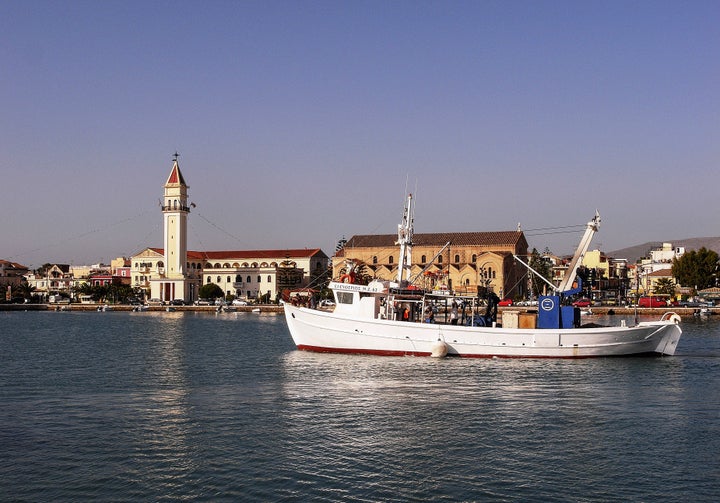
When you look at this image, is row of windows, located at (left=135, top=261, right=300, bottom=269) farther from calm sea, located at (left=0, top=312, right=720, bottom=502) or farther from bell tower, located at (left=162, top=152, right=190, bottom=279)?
calm sea, located at (left=0, top=312, right=720, bottom=502)

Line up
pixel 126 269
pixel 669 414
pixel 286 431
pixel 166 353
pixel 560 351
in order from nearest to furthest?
pixel 286 431
pixel 669 414
pixel 560 351
pixel 166 353
pixel 126 269

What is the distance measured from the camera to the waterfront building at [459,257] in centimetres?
12331

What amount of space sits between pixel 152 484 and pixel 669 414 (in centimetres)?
1647

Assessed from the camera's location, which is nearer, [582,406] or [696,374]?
[582,406]

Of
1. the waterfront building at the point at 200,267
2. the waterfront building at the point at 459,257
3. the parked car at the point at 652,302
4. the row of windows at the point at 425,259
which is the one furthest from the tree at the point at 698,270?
the waterfront building at the point at 200,267

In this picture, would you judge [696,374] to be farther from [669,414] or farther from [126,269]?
[126,269]

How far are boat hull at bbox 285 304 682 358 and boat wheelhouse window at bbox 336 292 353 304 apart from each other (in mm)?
964

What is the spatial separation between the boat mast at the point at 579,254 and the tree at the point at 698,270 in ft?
272

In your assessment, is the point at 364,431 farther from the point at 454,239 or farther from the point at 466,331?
the point at 454,239

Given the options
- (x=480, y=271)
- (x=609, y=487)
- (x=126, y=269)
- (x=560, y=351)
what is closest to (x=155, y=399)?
(x=609, y=487)

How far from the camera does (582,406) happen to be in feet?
86.7

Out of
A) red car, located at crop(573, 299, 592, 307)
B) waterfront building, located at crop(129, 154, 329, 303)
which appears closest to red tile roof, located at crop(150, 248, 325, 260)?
waterfront building, located at crop(129, 154, 329, 303)

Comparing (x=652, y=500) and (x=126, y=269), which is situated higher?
(x=126, y=269)

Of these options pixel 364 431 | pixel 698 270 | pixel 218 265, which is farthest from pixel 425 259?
pixel 364 431
